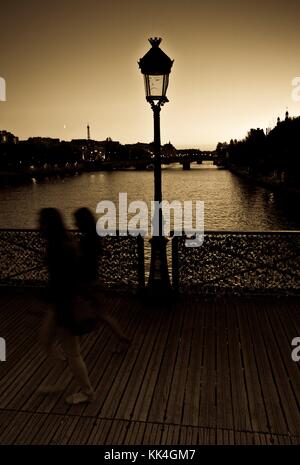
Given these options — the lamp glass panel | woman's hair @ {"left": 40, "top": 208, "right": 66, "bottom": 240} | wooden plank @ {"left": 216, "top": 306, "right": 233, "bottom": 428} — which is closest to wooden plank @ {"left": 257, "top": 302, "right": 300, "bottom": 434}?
wooden plank @ {"left": 216, "top": 306, "right": 233, "bottom": 428}

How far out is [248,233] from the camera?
6914 mm

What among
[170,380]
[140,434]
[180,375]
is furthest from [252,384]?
[140,434]

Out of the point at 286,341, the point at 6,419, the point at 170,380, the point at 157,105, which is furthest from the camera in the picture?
the point at 157,105

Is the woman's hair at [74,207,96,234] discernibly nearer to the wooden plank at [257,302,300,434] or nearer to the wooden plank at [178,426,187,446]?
the wooden plank at [178,426,187,446]

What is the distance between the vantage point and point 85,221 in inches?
163

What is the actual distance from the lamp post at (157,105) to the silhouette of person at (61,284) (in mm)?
2895

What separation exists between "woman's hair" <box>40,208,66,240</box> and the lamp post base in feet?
10.8

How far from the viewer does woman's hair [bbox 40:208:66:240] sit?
3514 mm

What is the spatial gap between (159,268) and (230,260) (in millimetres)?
1508

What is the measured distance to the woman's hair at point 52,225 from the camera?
351 cm

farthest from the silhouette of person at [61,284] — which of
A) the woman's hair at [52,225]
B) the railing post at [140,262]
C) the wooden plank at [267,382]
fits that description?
the railing post at [140,262]

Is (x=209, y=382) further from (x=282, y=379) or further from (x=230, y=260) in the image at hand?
(x=230, y=260)

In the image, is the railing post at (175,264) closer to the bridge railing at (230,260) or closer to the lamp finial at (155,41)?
the bridge railing at (230,260)
